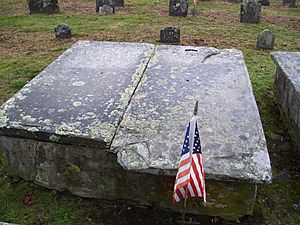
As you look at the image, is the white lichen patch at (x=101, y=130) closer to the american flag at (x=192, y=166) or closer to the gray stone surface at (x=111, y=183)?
the gray stone surface at (x=111, y=183)

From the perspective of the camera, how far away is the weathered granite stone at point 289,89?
4468 mm

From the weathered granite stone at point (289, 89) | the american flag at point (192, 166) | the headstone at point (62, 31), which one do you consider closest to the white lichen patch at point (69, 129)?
the american flag at point (192, 166)

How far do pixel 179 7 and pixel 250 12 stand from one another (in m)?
2.21

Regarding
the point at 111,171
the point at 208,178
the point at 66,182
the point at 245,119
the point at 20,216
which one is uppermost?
the point at 245,119

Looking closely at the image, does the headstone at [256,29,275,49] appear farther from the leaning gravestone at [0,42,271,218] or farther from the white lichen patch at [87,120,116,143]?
the white lichen patch at [87,120,116,143]

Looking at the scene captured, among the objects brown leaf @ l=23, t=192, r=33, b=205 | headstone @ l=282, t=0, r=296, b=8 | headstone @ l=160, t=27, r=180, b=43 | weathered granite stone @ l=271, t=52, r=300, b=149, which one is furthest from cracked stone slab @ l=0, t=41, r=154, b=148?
headstone @ l=282, t=0, r=296, b=8

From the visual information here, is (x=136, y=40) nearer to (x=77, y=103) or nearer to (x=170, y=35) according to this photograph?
(x=170, y=35)

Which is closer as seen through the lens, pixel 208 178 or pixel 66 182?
pixel 208 178

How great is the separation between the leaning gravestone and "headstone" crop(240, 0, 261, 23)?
7.05m

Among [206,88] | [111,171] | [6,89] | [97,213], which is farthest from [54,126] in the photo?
[6,89]

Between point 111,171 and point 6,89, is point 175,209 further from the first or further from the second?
point 6,89

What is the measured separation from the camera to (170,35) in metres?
8.57

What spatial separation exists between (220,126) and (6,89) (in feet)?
13.8

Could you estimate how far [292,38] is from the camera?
9336 millimetres
